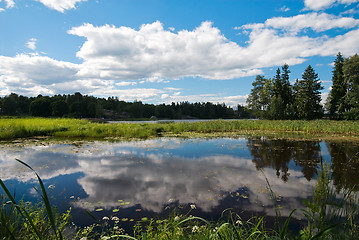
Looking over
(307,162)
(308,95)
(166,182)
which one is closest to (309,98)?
(308,95)

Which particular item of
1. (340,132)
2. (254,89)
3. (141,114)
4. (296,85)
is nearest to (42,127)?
(340,132)

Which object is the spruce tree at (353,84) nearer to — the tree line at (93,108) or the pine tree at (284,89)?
the pine tree at (284,89)

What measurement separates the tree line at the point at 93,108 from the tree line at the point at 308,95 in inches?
2360

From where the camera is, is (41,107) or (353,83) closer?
(353,83)

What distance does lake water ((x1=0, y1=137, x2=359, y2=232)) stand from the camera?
4348 mm

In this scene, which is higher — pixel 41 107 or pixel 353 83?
pixel 353 83

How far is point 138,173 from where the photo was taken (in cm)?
696

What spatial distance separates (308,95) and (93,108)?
76.5 meters

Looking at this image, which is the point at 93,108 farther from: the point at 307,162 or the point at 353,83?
the point at 307,162

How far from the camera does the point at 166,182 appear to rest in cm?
600

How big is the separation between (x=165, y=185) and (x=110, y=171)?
2.65 meters

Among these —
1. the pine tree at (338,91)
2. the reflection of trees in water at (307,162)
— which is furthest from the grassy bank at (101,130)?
the pine tree at (338,91)

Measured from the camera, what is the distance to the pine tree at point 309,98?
4469 centimetres

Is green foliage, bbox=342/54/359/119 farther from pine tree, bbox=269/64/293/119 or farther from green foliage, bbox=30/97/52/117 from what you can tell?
green foliage, bbox=30/97/52/117
